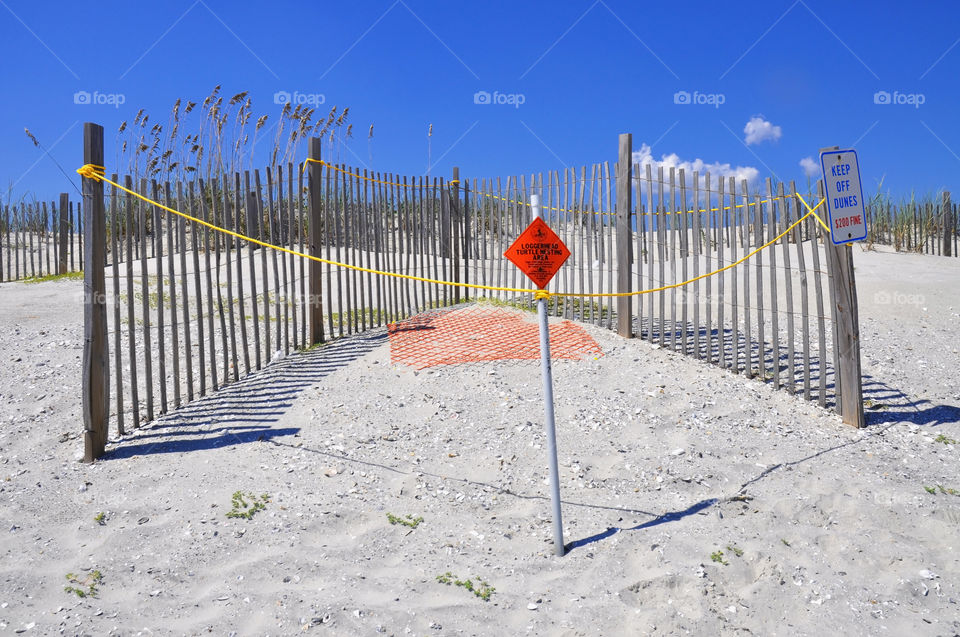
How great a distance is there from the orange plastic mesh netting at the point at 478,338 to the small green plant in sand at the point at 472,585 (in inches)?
125

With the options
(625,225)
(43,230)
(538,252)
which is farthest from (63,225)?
(538,252)

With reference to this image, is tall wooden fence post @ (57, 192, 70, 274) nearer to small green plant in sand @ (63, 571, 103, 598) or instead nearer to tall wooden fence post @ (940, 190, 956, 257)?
small green plant in sand @ (63, 571, 103, 598)

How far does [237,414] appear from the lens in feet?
18.2

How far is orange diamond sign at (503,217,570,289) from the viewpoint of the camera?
142 inches

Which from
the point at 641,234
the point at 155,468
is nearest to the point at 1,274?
the point at 155,468

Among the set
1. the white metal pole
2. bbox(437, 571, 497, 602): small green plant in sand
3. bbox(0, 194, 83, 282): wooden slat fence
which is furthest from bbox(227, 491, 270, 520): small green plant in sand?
bbox(0, 194, 83, 282): wooden slat fence

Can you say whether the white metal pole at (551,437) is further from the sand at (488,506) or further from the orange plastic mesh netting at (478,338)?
the orange plastic mesh netting at (478,338)

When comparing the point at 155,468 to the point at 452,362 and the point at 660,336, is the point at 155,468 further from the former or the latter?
the point at 660,336

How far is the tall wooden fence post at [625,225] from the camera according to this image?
7.33 m

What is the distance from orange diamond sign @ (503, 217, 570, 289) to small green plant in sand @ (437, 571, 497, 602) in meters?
1.53

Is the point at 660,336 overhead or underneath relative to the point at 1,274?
underneath

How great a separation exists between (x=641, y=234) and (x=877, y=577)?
14.5 ft

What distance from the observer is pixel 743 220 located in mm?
6242

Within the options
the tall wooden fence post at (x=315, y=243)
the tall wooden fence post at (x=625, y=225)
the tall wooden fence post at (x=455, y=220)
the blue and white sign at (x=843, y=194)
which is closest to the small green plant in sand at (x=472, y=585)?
the blue and white sign at (x=843, y=194)
